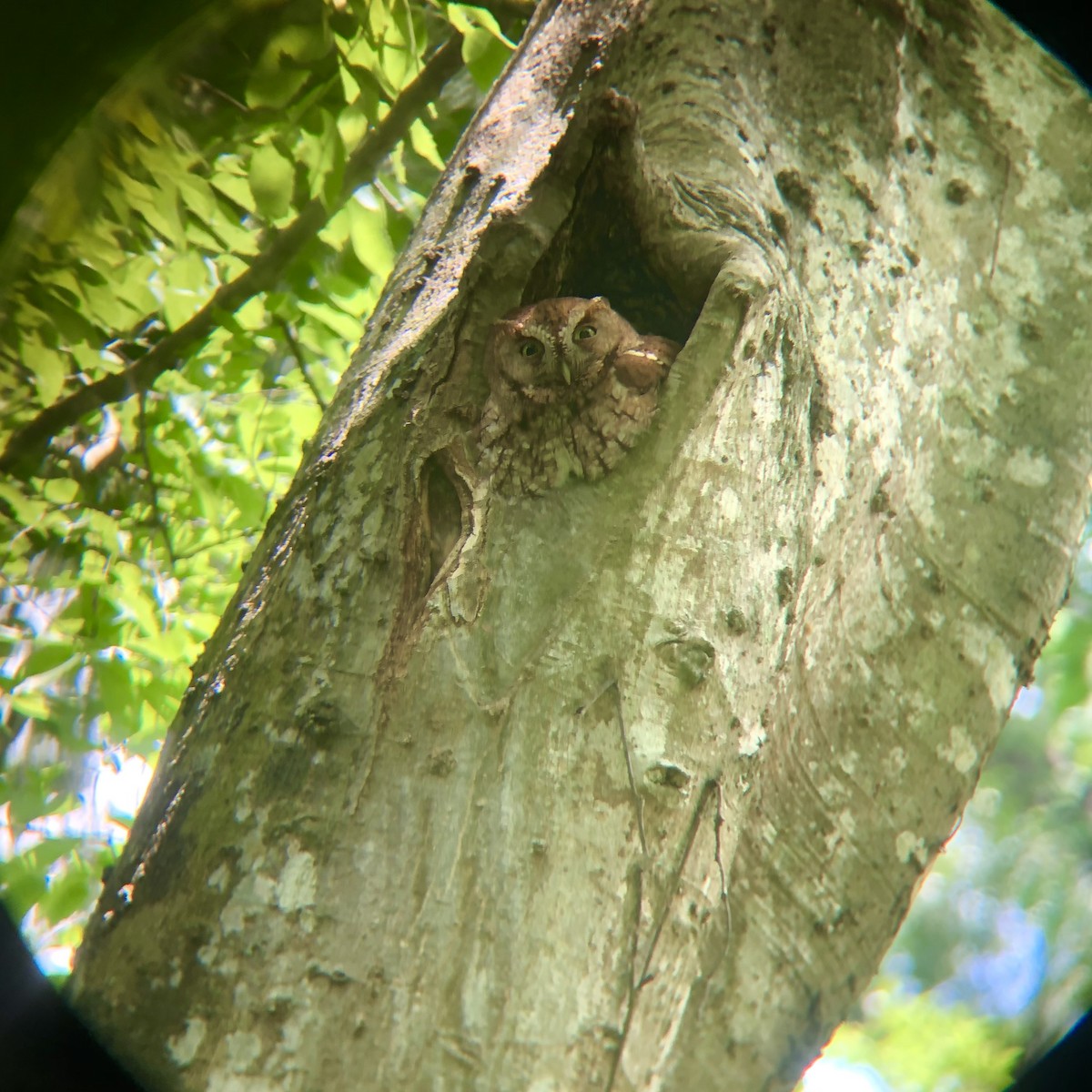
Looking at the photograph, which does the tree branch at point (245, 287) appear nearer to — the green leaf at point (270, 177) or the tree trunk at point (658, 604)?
the green leaf at point (270, 177)

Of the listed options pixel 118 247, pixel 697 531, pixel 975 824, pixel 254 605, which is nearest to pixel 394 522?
pixel 254 605

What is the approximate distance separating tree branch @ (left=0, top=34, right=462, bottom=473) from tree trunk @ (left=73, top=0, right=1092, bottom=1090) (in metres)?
1.00

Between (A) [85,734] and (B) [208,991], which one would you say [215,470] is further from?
(B) [208,991]

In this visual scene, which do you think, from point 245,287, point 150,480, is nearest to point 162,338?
point 245,287

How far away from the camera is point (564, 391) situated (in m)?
1.48

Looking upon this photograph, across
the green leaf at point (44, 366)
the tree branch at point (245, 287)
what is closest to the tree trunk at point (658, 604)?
the tree branch at point (245, 287)

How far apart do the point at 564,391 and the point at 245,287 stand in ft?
6.70

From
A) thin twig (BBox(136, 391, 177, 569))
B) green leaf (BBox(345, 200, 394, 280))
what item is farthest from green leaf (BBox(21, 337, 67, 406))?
green leaf (BBox(345, 200, 394, 280))

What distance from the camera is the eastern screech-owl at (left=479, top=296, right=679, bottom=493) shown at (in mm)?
1184

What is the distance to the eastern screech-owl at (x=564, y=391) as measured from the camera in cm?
Result: 118

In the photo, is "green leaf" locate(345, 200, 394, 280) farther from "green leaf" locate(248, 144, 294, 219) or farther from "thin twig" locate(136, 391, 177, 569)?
"thin twig" locate(136, 391, 177, 569)

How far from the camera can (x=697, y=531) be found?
3.67 ft

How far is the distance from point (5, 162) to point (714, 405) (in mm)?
910

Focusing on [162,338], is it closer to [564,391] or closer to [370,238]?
[370,238]
